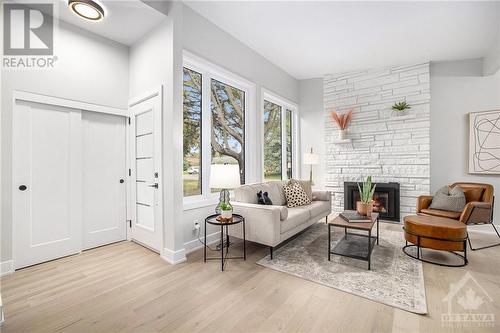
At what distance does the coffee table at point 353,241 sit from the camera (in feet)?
8.68

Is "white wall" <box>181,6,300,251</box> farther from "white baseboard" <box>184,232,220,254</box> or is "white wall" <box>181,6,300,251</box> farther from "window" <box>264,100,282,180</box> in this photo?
"window" <box>264,100,282,180</box>

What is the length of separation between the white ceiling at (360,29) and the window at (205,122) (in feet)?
2.26

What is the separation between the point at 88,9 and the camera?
8.30ft

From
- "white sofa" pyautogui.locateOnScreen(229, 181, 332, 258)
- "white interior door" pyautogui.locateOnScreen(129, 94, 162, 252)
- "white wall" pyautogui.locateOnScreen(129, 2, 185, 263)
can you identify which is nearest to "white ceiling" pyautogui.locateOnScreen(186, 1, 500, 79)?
"white wall" pyautogui.locateOnScreen(129, 2, 185, 263)

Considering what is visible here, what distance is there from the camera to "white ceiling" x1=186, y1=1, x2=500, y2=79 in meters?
3.01

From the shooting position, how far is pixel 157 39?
3.04 metres

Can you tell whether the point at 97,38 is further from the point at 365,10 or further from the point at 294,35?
the point at 365,10

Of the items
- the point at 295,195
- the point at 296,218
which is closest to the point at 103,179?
the point at 296,218

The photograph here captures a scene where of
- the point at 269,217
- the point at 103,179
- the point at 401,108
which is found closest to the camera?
the point at 269,217

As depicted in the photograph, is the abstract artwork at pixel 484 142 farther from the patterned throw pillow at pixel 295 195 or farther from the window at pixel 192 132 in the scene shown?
the window at pixel 192 132

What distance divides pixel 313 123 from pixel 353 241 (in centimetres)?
320

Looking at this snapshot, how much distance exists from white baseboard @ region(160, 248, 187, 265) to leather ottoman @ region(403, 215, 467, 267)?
2746mm

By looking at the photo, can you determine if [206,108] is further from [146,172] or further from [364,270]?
[364,270]

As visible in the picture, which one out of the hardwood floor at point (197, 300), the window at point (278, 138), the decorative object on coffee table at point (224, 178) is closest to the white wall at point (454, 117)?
the hardwood floor at point (197, 300)
